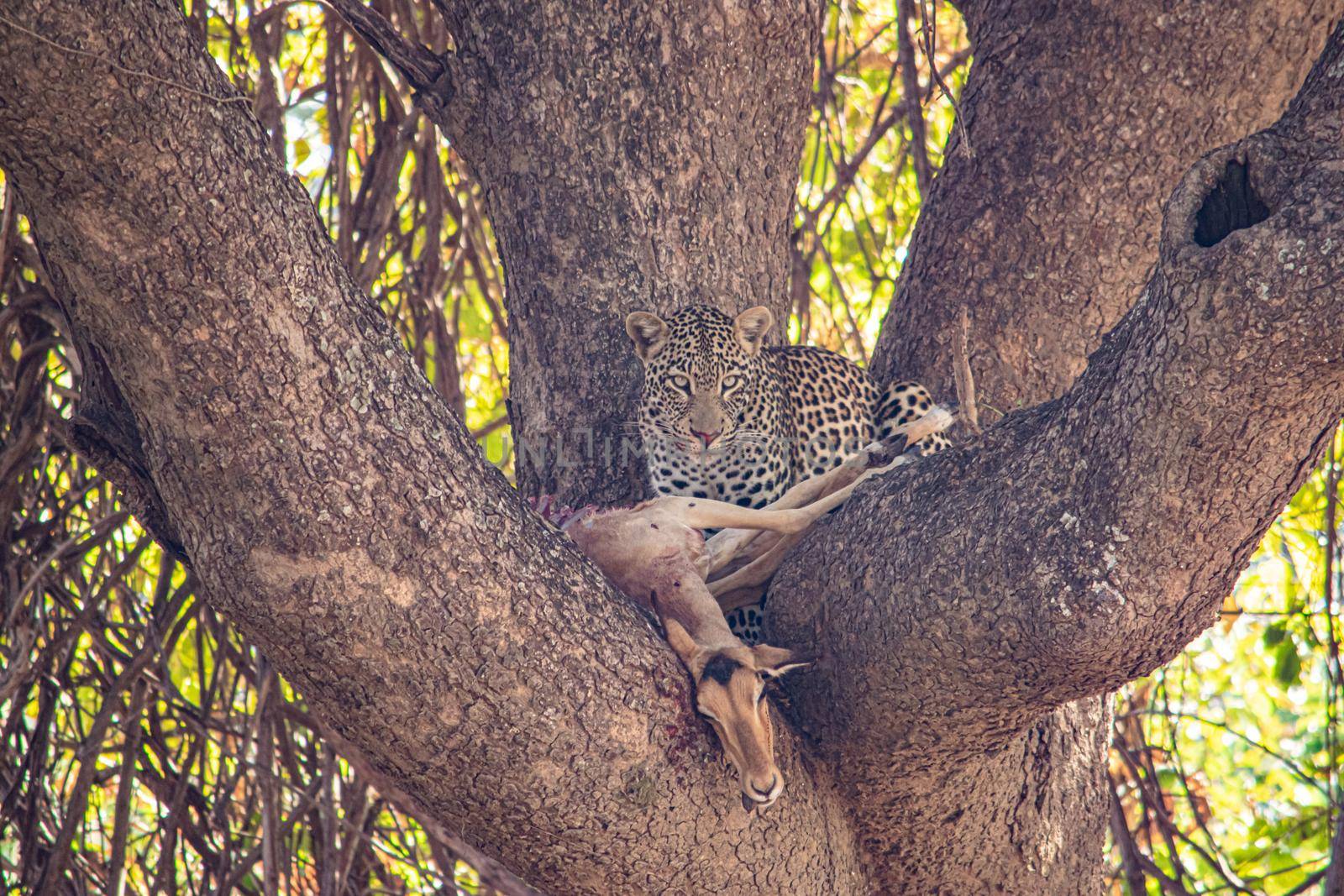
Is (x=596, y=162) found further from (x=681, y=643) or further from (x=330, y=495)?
(x=330, y=495)

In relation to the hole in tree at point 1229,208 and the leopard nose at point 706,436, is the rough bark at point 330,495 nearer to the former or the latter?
the hole in tree at point 1229,208

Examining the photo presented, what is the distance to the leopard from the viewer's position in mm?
4094

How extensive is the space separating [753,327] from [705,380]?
0.31 m

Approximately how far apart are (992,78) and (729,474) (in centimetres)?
140

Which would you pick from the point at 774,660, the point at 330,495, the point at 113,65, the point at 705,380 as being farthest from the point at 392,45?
the point at 774,660

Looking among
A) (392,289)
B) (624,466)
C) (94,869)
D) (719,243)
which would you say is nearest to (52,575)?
(94,869)

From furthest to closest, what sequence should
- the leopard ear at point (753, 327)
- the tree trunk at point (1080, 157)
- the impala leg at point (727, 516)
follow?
the leopard ear at point (753, 327) < the tree trunk at point (1080, 157) < the impala leg at point (727, 516)

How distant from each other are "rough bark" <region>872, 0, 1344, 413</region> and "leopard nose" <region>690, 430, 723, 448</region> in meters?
0.87

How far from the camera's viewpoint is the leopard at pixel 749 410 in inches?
161

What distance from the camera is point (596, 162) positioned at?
3568 mm

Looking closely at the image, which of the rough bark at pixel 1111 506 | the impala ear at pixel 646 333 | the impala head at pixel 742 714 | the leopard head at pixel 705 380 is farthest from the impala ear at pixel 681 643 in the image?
the leopard head at pixel 705 380

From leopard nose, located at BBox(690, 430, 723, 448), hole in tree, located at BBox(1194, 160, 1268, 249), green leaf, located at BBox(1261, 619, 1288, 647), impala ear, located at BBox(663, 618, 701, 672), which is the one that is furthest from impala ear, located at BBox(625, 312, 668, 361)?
green leaf, located at BBox(1261, 619, 1288, 647)

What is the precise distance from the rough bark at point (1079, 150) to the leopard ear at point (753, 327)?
0.48 m

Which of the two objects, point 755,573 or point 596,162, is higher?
point 596,162
